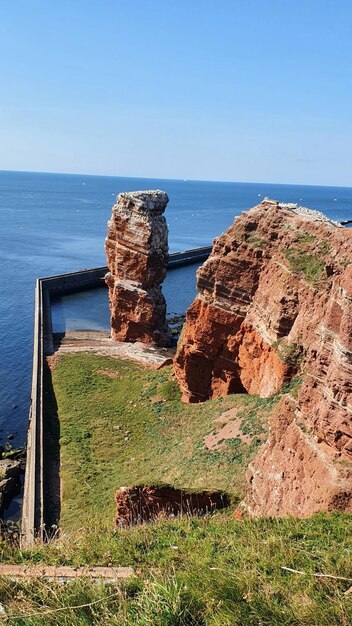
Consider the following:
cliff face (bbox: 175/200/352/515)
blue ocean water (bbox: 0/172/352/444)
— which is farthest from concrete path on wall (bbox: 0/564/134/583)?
blue ocean water (bbox: 0/172/352/444)

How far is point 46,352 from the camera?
1863 inches

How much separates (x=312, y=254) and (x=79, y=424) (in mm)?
17646

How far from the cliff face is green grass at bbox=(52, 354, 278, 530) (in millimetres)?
2118

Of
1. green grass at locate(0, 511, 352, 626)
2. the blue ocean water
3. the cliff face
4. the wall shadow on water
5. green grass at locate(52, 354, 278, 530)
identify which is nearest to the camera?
green grass at locate(0, 511, 352, 626)

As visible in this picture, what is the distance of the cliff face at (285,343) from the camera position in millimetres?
13516

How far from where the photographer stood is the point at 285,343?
2398 centimetres

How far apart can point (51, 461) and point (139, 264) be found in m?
22.3

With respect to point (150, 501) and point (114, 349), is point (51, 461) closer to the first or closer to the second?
point (150, 501)

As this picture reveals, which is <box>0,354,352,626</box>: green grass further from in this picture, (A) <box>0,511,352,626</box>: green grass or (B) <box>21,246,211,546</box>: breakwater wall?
(B) <box>21,246,211,546</box>: breakwater wall

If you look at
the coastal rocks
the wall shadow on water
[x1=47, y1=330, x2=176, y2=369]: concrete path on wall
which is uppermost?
the coastal rocks

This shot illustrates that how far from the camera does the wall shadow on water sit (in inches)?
971

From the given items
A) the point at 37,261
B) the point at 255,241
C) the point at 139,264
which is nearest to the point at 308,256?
the point at 255,241

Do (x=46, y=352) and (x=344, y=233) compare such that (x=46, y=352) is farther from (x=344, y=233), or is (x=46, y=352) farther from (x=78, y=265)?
(x=78, y=265)

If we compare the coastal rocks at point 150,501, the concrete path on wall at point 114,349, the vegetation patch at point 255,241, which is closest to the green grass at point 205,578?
the coastal rocks at point 150,501
